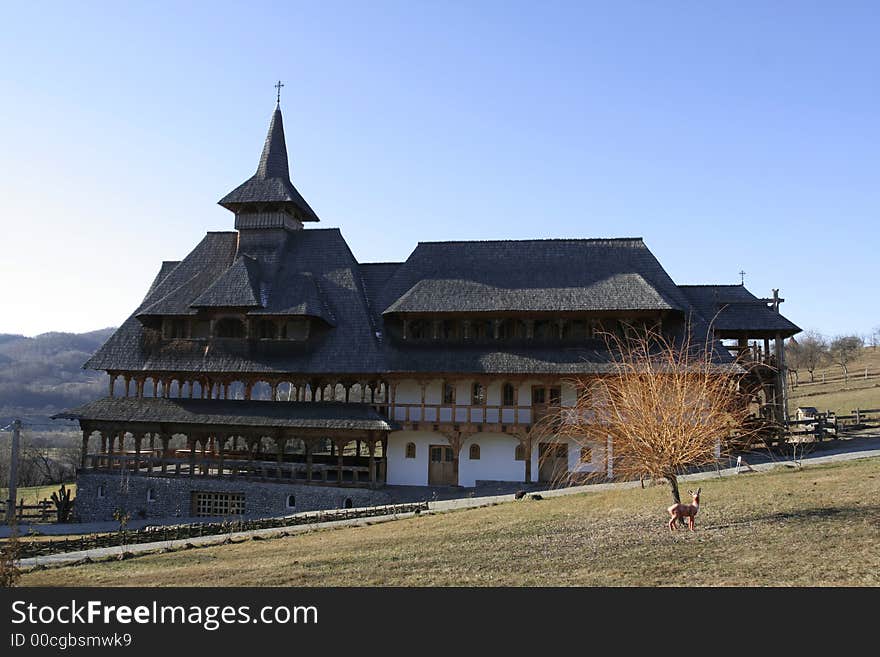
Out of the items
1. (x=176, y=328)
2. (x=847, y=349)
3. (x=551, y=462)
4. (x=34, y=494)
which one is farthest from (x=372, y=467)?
(x=847, y=349)

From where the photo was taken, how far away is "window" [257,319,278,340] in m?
30.3

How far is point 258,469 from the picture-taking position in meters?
29.6

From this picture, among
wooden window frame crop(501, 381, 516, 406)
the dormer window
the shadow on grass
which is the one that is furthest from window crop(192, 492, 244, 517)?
the shadow on grass

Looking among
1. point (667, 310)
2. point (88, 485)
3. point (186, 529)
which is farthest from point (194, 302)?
point (667, 310)

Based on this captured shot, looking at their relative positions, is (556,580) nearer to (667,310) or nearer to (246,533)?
(246,533)

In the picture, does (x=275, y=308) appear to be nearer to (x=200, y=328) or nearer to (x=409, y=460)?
(x=200, y=328)

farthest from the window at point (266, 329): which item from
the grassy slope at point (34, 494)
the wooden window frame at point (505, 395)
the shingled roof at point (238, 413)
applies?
the grassy slope at point (34, 494)

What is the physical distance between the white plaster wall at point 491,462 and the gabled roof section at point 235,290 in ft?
36.3

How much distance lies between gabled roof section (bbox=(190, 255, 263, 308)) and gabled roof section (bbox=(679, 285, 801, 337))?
19148 millimetres

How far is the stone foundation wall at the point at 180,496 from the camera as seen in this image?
2733cm

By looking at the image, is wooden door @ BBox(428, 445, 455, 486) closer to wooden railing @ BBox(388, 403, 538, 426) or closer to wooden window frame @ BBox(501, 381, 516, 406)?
wooden railing @ BBox(388, 403, 538, 426)

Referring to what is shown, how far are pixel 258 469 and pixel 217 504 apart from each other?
2.16 m

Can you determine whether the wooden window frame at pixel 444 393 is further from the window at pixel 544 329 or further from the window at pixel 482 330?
the window at pixel 544 329
